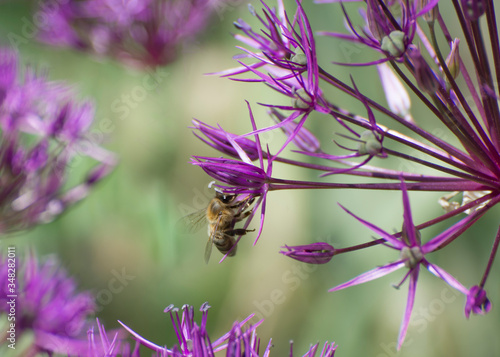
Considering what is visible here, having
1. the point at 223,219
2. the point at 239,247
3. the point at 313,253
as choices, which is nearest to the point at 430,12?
the point at 313,253

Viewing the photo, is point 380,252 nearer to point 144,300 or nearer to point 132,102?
point 144,300

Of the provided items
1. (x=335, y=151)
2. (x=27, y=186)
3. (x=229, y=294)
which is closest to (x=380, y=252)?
(x=335, y=151)

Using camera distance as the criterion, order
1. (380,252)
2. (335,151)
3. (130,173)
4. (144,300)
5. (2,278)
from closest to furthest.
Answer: (2,278) → (380,252) → (335,151) → (144,300) → (130,173)

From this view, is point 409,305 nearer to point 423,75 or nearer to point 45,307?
point 423,75

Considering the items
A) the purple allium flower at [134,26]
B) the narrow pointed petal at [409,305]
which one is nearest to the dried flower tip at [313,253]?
the narrow pointed petal at [409,305]

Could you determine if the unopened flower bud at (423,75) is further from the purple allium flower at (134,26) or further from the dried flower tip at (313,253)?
the purple allium flower at (134,26)
